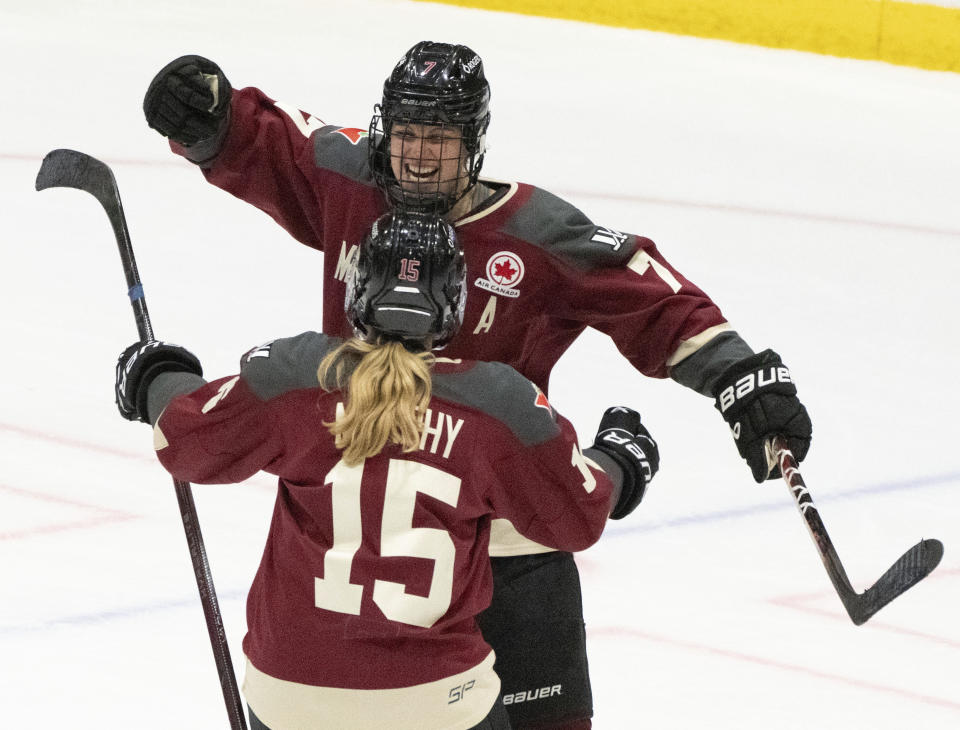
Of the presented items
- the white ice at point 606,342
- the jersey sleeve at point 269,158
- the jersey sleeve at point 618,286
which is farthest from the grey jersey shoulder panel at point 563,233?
the white ice at point 606,342

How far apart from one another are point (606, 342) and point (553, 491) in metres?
2.50

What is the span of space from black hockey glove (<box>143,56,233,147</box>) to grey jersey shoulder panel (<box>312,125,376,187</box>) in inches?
5.5

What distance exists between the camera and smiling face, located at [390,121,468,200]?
2.01 metres

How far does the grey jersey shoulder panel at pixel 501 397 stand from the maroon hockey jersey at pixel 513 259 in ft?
1.26

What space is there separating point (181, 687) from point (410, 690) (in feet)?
3.44

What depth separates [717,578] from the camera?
3102 mm

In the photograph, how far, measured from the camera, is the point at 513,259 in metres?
2.08

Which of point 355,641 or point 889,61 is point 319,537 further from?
point 889,61

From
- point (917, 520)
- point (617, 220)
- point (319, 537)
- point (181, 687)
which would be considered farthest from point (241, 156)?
point (617, 220)

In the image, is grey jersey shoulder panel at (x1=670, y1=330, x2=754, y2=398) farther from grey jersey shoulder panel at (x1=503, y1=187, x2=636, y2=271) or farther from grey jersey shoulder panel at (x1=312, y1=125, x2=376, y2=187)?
grey jersey shoulder panel at (x1=312, y1=125, x2=376, y2=187)

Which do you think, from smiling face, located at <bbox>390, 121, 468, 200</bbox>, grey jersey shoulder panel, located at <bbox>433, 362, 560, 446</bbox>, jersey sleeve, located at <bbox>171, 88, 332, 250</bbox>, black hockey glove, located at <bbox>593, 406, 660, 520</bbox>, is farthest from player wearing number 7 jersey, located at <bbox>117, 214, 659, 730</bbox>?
jersey sleeve, located at <bbox>171, 88, 332, 250</bbox>

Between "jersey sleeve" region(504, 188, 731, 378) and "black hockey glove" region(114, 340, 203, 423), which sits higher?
"jersey sleeve" region(504, 188, 731, 378)

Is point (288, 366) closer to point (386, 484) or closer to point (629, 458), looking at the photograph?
point (386, 484)

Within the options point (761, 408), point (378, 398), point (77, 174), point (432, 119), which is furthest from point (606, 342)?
point (378, 398)
